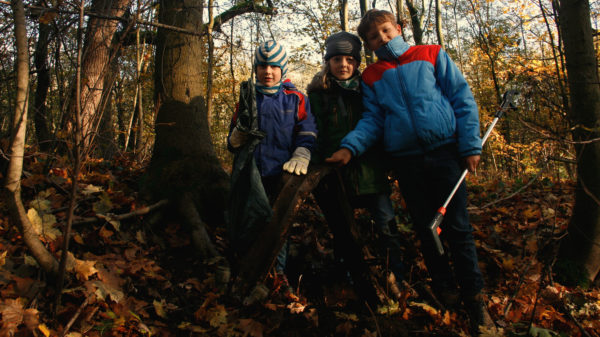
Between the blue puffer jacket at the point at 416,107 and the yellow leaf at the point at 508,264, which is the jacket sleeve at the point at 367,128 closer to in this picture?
the blue puffer jacket at the point at 416,107

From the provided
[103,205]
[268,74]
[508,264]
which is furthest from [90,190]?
[508,264]

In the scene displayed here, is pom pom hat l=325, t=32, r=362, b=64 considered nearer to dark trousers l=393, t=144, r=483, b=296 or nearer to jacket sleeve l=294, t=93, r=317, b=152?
jacket sleeve l=294, t=93, r=317, b=152

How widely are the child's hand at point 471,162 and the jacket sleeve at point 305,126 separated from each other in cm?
115

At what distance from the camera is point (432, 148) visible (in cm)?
248

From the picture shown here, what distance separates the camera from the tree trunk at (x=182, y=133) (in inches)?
141

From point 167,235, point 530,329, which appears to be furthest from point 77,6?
point 530,329

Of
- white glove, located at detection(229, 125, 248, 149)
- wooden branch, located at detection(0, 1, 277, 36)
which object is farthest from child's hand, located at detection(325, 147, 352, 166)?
wooden branch, located at detection(0, 1, 277, 36)

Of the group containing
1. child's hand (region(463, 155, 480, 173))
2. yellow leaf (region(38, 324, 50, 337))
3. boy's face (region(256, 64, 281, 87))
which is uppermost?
boy's face (region(256, 64, 281, 87))

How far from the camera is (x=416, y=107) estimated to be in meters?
2.51

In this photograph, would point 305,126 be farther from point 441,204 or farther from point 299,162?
point 441,204

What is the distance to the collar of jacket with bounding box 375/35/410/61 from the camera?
2662 mm

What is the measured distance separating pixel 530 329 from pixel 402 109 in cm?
169

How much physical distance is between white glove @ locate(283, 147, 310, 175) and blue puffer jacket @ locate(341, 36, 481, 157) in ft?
1.01

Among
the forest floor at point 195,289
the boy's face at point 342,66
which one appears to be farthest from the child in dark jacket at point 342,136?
the forest floor at point 195,289
